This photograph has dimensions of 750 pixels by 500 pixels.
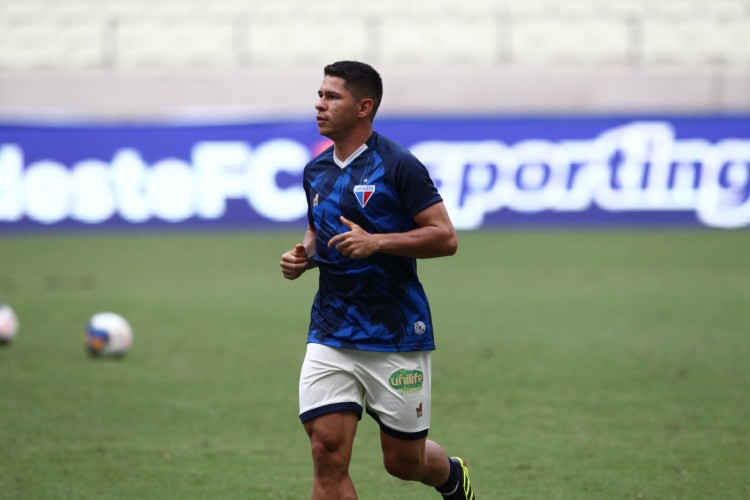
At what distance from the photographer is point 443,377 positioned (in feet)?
30.3

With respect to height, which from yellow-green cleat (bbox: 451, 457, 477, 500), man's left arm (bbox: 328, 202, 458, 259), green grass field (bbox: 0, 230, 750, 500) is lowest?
green grass field (bbox: 0, 230, 750, 500)

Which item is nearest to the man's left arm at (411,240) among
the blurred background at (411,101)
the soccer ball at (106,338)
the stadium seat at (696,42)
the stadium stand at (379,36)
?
the soccer ball at (106,338)

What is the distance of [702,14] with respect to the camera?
22.1m

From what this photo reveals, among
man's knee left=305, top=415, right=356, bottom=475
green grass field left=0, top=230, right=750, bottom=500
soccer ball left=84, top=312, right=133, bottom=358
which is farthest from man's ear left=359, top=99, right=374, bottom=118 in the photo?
soccer ball left=84, top=312, right=133, bottom=358

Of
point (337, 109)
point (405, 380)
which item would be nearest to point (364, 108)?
point (337, 109)

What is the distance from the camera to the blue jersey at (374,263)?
494 centimetres

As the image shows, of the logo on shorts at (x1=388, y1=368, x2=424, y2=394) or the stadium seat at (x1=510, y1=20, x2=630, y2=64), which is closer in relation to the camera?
the logo on shorts at (x1=388, y1=368, x2=424, y2=394)

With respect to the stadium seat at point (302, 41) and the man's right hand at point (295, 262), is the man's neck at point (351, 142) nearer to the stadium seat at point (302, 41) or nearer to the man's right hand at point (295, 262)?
the man's right hand at point (295, 262)

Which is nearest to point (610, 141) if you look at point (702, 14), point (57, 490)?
point (702, 14)

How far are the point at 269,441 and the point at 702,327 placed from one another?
5472mm

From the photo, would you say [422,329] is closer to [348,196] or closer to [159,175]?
[348,196]

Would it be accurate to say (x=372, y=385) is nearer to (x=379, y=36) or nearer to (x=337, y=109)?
(x=337, y=109)

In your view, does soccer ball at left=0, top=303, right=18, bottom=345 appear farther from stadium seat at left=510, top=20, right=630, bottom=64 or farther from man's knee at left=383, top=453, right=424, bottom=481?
stadium seat at left=510, top=20, right=630, bottom=64

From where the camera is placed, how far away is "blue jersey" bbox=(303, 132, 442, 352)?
494cm
